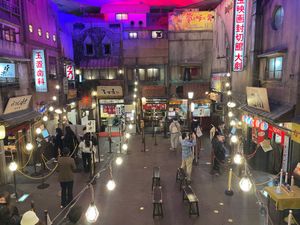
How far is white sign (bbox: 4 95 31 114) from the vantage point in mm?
12871

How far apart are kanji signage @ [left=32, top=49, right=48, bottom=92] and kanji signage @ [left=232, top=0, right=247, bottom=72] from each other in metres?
11.8

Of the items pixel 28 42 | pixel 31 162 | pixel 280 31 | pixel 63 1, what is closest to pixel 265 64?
pixel 280 31

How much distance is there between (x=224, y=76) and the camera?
19750 mm

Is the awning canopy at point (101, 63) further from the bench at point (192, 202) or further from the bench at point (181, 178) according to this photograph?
the bench at point (192, 202)

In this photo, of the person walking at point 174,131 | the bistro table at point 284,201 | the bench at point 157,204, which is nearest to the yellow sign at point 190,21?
the person walking at point 174,131

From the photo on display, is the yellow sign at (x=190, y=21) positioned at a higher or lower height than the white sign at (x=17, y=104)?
higher

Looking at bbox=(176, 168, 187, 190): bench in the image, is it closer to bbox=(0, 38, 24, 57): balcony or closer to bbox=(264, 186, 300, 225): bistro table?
bbox=(264, 186, 300, 225): bistro table

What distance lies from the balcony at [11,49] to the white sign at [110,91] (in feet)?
34.3

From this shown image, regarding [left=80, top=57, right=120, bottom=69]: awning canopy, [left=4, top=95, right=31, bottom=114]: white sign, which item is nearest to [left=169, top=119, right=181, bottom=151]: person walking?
[left=4, top=95, right=31, bottom=114]: white sign

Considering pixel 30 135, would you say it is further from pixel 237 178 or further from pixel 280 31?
pixel 280 31

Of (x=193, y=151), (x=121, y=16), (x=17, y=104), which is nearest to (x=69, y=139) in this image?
(x=17, y=104)

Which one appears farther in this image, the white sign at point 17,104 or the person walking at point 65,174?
the white sign at point 17,104

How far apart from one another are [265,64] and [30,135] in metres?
14.6

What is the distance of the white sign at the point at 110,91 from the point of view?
25.0m
